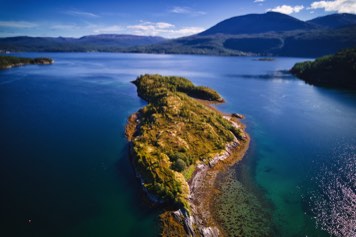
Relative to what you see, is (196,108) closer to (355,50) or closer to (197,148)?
(197,148)

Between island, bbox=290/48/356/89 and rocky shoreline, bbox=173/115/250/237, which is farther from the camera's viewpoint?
island, bbox=290/48/356/89

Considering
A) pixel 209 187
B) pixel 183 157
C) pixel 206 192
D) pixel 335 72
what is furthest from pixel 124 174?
pixel 335 72

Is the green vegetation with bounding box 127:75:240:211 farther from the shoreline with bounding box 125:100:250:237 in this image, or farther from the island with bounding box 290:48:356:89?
the island with bounding box 290:48:356:89

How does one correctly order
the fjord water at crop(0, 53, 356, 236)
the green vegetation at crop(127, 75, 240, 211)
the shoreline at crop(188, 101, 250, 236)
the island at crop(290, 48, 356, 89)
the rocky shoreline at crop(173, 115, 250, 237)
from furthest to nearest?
the island at crop(290, 48, 356, 89) → the green vegetation at crop(127, 75, 240, 211) → the fjord water at crop(0, 53, 356, 236) → the shoreline at crop(188, 101, 250, 236) → the rocky shoreline at crop(173, 115, 250, 237)

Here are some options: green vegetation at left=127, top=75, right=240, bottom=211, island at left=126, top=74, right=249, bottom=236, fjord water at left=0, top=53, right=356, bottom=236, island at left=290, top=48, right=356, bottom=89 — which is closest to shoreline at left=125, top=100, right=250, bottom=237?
island at left=126, top=74, right=249, bottom=236

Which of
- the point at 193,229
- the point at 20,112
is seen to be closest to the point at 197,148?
the point at 193,229

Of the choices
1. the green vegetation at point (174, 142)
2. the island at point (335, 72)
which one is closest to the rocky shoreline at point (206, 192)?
the green vegetation at point (174, 142)

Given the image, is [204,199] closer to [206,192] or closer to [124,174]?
[206,192]
